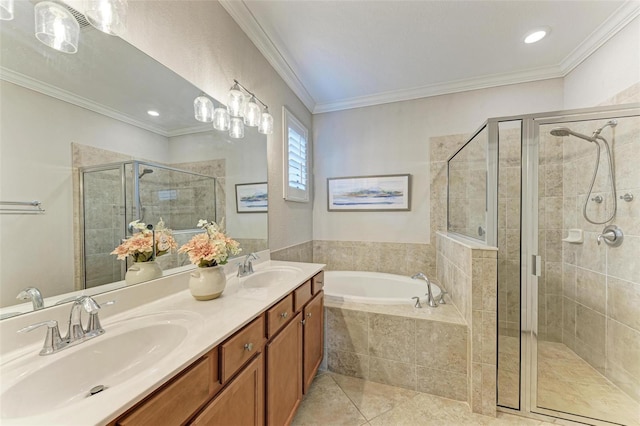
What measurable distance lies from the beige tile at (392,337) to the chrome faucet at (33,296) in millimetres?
1746

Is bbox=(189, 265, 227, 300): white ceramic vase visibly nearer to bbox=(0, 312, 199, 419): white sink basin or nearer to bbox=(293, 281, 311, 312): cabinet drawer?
bbox=(0, 312, 199, 419): white sink basin

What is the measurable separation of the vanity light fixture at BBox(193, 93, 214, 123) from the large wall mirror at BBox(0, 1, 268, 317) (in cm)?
3

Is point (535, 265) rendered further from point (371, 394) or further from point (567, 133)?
point (371, 394)

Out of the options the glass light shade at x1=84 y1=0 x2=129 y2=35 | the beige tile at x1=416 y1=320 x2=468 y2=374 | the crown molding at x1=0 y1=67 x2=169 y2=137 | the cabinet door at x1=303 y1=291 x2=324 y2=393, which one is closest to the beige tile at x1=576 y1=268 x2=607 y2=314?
the beige tile at x1=416 y1=320 x2=468 y2=374

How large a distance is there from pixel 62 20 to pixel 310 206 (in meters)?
2.40

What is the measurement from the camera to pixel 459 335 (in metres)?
1.64

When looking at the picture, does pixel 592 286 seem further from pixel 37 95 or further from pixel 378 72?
pixel 37 95

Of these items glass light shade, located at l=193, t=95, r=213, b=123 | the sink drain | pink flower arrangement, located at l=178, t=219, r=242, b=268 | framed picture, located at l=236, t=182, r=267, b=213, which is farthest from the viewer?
framed picture, located at l=236, t=182, r=267, b=213

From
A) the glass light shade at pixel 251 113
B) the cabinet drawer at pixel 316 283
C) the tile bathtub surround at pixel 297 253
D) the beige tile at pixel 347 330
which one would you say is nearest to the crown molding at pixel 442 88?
the glass light shade at pixel 251 113

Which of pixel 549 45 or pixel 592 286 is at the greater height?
pixel 549 45

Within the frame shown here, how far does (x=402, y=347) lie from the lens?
1752mm

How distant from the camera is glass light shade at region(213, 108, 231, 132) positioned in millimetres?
1469

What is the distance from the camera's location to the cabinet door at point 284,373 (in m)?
1.10

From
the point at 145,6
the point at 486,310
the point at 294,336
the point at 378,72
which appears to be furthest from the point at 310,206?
the point at 145,6
